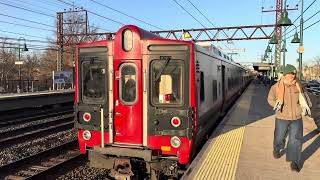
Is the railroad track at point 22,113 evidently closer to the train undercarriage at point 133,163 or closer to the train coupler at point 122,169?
the train undercarriage at point 133,163

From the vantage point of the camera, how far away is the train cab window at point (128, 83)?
24.1 ft

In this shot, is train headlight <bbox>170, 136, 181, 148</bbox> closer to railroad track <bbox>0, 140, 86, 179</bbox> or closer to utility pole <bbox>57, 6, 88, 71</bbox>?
railroad track <bbox>0, 140, 86, 179</bbox>

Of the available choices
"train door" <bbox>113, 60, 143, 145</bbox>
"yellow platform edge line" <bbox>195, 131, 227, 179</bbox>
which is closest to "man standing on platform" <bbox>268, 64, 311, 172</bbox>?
"yellow platform edge line" <bbox>195, 131, 227, 179</bbox>

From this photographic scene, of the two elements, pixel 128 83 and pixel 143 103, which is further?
pixel 128 83

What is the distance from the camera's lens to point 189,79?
7.09m

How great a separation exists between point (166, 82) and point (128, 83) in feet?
2.23

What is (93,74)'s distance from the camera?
773cm

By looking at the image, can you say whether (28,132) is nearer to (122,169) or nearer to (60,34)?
(122,169)

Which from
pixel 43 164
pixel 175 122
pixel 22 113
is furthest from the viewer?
pixel 22 113

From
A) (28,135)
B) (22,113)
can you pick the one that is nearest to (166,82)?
(28,135)

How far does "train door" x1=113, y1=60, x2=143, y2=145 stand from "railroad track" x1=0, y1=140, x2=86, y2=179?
210cm

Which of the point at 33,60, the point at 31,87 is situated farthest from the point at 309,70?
the point at 31,87

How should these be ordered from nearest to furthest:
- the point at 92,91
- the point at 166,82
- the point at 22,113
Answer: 1. the point at 166,82
2. the point at 92,91
3. the point at 22,113

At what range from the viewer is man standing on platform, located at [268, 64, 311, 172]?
22.3 ft
